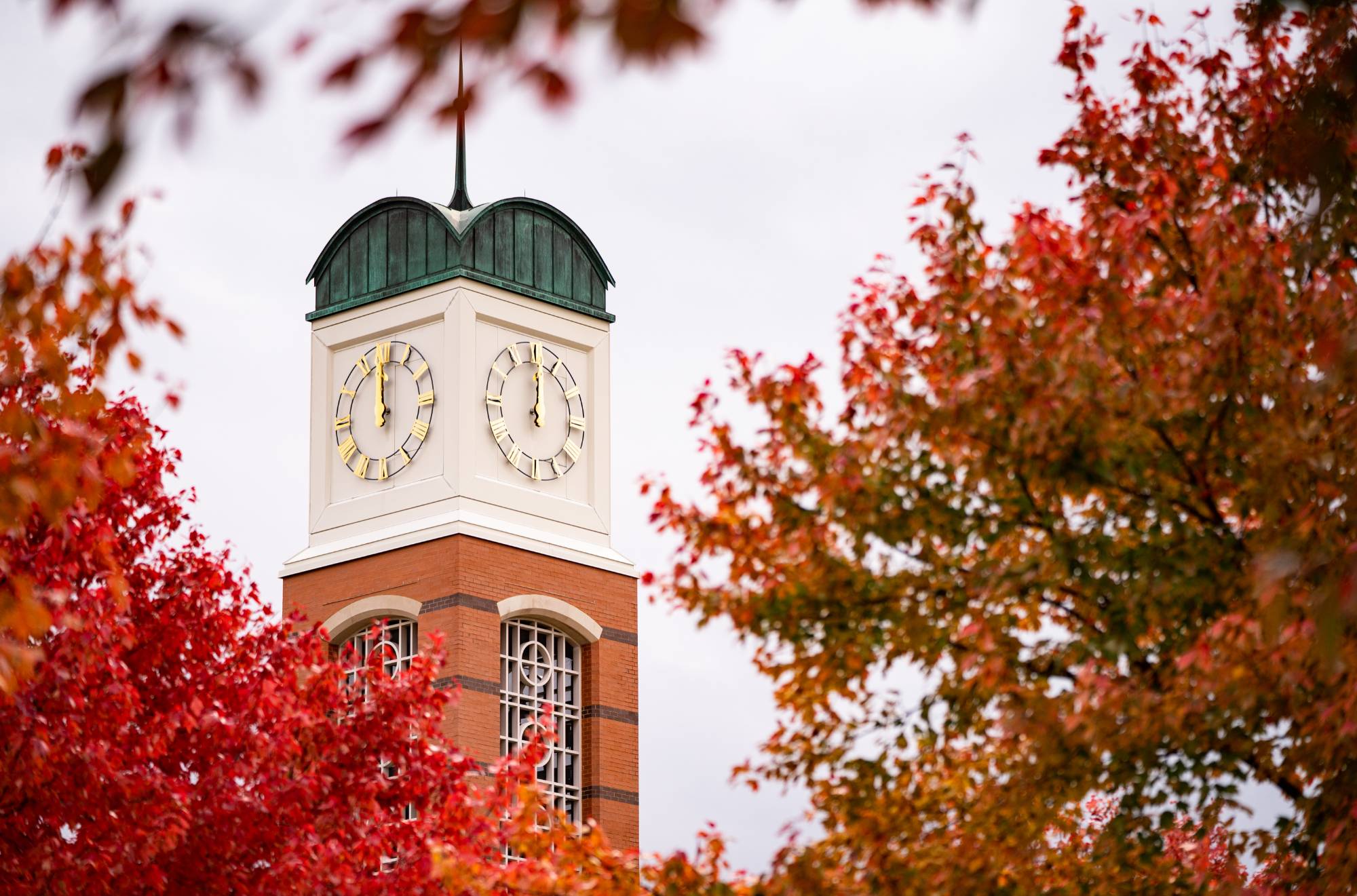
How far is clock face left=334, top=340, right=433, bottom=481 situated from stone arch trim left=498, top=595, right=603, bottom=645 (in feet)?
9.72

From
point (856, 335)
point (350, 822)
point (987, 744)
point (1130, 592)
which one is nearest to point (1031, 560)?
point (1130, 592)

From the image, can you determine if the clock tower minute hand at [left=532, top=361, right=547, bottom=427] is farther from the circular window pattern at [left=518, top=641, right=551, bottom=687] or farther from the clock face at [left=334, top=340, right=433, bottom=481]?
the circular window pattern at [left=518, top=641, right=551, bottom=687]

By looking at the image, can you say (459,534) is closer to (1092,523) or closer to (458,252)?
(458,252)

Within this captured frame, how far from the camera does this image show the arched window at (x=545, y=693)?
30094 millimetres

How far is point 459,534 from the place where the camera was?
3025 cm

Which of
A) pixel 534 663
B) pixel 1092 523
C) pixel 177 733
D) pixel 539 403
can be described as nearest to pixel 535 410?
pixel 539 403

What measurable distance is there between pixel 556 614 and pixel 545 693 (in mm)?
1261

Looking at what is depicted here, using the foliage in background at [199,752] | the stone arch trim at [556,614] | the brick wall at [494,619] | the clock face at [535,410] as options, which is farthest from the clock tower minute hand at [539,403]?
the foliage in background at [199,752]

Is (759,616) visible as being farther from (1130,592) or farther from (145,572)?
(145,572)

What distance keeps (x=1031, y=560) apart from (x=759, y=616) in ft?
5.52

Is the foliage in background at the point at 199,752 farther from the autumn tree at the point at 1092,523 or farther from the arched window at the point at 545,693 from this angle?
the arched window at the point at 545,693

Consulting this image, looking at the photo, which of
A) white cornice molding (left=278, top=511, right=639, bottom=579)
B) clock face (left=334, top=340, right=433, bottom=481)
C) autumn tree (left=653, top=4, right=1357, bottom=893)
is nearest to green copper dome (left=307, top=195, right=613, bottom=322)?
clock face (left=334, top=340, right=433, bottom=481)

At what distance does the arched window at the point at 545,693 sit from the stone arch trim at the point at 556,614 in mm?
165

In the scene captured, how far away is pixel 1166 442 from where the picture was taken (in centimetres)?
962
